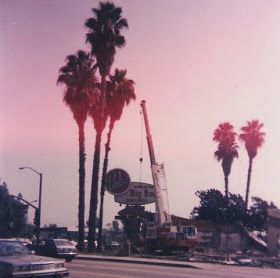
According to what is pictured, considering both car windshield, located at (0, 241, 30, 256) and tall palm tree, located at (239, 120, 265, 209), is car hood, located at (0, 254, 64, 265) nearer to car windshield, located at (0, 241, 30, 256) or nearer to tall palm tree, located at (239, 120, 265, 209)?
car windshield, located at (0, 241, 30, 256)

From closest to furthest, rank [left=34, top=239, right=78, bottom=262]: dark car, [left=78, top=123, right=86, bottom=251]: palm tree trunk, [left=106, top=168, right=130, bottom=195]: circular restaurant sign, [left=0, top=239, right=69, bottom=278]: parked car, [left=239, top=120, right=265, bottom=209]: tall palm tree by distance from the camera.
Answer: [left=0, top=239, right=69, bottom=278]: parked car, [left=34, top=239, right=78, bottom=262]: dark car, [left=78, top=123, right=86, bottom=251]: palm tree trunk, [left=106, top=168, right=130, bottom=195]: circular restaurant sign, [left=239, top=120, right=265, bottom=209]: tall palm tree

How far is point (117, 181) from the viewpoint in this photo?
155 ft

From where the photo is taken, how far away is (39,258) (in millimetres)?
15633

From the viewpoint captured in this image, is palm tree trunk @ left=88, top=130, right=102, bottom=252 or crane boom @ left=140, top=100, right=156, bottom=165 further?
crane boom @ left=140, top=100, right=156, bottom=165

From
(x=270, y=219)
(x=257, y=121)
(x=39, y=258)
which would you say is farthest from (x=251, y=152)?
(x=39, y=258)

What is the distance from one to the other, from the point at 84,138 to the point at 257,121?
2840 centimetres

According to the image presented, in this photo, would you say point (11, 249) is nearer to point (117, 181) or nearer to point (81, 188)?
point (81, 188)

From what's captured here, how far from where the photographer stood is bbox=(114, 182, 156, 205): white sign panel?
4575 centimetres

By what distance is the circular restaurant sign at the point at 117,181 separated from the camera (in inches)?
1843

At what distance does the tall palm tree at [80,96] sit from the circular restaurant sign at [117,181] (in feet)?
9.97

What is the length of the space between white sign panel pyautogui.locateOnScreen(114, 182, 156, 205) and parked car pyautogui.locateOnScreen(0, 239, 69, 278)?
29377 mm

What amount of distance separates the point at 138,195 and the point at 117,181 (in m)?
2.42

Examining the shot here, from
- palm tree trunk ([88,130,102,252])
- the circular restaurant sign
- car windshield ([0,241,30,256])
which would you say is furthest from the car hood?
the circular restaurant sign

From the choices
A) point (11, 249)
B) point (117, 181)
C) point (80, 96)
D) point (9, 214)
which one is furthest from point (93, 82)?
point (9, 214)
